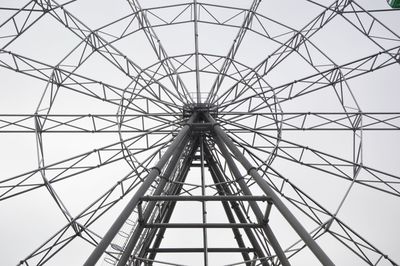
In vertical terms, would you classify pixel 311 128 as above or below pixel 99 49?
below

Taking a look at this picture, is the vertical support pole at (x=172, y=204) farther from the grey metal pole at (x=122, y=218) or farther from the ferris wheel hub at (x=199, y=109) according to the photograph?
the grey metal pole at (x=122, y=218)

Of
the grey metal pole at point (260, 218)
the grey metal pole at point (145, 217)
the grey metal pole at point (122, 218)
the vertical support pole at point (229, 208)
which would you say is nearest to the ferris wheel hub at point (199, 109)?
the vertical support pole at point (229, 208)

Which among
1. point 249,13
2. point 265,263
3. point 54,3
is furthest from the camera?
point 249,13

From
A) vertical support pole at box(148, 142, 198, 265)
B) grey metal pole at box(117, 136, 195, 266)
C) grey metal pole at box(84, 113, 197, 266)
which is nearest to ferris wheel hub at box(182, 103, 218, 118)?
vertical support pole at box(148, 142, 198, 265)

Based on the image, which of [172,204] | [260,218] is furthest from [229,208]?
[260,218]

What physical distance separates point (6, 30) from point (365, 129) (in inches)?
659

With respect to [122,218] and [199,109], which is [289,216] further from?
[199,109]

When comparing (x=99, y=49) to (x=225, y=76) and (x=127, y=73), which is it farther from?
(x=225, y=76)

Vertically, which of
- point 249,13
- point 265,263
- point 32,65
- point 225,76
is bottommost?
point 265,263

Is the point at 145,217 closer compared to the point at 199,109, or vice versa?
the point at 145,217

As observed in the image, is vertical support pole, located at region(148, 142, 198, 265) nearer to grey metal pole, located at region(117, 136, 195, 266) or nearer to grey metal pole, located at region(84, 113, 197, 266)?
grey metal pole, located at region(117, 136, 195, 266)

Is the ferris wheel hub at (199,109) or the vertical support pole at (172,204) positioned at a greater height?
the ferris wheel hub at (199,109)

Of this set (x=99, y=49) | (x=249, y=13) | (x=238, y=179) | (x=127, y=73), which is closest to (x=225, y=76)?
(x=249, y=13)

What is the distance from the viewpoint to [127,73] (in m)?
18.7
